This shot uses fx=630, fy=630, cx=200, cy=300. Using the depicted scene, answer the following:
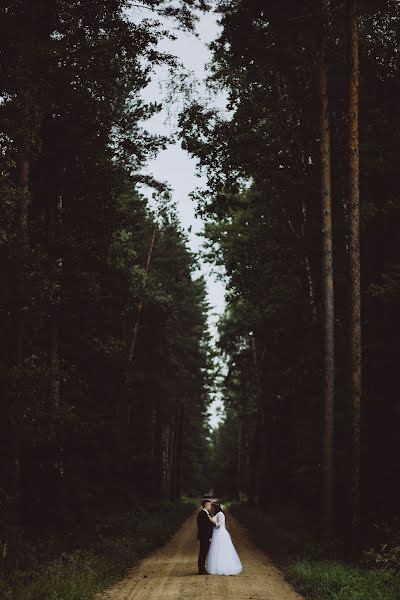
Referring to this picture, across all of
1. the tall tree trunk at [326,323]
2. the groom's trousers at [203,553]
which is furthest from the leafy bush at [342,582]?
the tall tree trunk at [326,323]

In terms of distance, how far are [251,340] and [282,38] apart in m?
23.4

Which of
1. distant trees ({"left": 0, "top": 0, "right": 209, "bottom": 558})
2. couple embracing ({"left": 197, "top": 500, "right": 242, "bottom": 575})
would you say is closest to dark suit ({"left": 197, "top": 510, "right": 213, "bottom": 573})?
couple embracing ({"left": 197, "top": 500, "right": 242, "bottom": 575})

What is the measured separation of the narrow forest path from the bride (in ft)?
0.89

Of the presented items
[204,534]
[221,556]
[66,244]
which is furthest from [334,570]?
[66,244]

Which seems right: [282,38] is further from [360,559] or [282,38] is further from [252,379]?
[252,379]

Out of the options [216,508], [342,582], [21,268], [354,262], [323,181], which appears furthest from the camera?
[323,181]

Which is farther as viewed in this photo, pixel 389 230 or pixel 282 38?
pixel 389 230

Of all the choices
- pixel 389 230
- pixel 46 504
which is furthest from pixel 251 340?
pixel 46 504

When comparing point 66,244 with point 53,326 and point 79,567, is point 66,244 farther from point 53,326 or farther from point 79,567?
point 79,567

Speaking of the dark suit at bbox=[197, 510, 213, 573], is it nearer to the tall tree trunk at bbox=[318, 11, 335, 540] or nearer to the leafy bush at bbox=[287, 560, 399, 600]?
the leafy bush at bbox=[287, 560, 399, 600]

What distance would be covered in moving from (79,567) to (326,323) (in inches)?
349

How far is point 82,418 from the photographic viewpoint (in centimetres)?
2300

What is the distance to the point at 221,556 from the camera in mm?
13766

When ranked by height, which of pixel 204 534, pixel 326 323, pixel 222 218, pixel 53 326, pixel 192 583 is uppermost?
pixel 222 218
